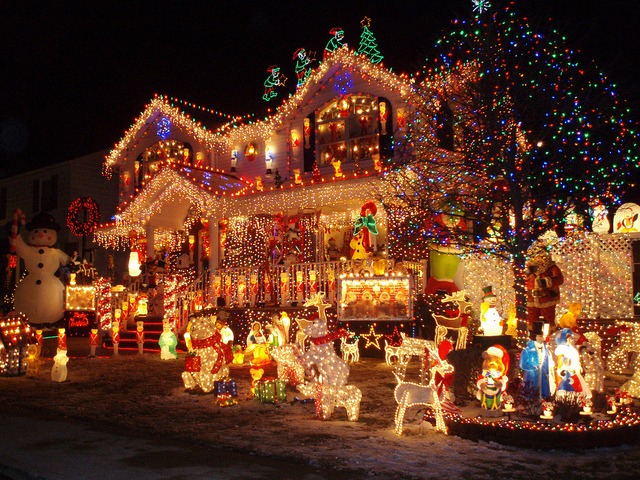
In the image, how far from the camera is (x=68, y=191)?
26266 mm

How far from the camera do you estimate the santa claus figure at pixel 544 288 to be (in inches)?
456

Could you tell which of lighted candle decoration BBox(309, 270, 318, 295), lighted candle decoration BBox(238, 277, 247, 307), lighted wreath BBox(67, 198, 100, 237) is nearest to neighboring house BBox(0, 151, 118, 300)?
lighted wreath BBox(67, 198, 100, 237)

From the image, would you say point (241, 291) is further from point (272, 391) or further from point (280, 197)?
point (272, 391)

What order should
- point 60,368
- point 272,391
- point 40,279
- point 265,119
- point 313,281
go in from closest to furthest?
1. point 272,391
2. point 60,368
3. point 313,281
4. point 265,119
5. point 40,279

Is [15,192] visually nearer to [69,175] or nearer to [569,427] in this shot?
[69,175]

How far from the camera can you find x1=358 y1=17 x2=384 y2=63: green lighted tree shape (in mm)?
16375

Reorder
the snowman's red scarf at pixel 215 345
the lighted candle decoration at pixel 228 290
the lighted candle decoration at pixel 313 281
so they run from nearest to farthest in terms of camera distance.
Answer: the snowman's red scarf at pixel 215 345 → the lighted candle decoration at pixel 313 281 → the lighted candle decoration at pixel 228 290

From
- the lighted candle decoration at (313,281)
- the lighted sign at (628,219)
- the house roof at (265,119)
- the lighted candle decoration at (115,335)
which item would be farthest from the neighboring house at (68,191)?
the lighted sign at (628,219)

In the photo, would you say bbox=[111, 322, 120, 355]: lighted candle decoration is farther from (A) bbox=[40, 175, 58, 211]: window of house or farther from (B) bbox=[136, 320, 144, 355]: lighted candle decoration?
(A) bbox=[40, 175, 58, 211]: window of house

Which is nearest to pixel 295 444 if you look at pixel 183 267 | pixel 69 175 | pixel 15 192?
pixel 183 267

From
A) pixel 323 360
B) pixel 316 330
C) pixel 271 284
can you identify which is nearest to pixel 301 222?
pixel 271 284

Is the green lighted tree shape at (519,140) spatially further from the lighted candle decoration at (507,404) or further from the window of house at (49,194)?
the window of house at (49,194)

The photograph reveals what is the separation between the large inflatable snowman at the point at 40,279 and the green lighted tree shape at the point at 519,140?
14.8 meters

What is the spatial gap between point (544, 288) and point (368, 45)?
333 inches
